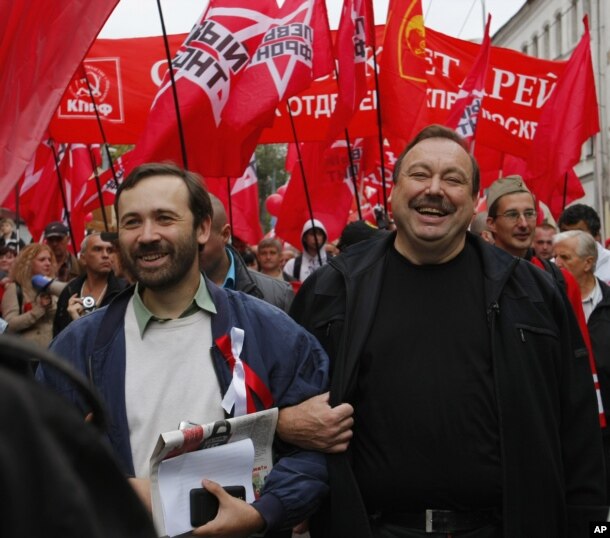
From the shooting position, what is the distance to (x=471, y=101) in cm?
999

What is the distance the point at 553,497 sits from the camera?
3234 mm

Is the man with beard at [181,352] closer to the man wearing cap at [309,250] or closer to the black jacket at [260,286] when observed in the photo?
the black jacket at [260,286]

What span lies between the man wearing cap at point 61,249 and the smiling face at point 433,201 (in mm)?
6410

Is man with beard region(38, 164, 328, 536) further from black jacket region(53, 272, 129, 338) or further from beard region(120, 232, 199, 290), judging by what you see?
black jacket region(53, 272, 129, 338)

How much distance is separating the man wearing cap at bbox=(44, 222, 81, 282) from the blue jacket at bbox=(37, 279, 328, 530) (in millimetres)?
6512

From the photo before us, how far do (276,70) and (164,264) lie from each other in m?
4.62

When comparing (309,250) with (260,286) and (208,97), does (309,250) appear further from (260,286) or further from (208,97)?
(260,286)

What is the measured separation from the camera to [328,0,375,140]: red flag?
821 centimetres

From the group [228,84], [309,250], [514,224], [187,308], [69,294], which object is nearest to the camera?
[187,308]

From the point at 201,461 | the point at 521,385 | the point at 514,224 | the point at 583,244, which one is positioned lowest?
the point at 201,461

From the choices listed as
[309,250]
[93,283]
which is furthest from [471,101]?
[93,283]

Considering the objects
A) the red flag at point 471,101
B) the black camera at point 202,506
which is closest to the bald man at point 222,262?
the black camera at point 202,506

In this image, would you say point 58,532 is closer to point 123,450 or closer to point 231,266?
point 123,450

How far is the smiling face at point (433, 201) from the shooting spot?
3.45 m
